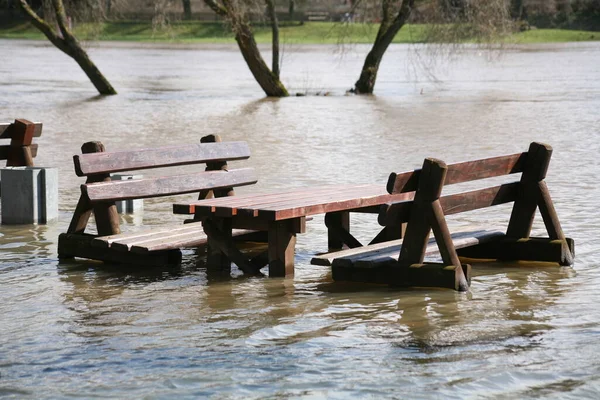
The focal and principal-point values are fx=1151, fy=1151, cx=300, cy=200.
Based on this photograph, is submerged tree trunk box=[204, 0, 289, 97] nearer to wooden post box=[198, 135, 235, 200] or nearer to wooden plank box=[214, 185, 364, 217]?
wooden post box=[198, 135, 235, 200]

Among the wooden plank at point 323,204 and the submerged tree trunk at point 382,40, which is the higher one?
the submerged tree trunk at point 382,40

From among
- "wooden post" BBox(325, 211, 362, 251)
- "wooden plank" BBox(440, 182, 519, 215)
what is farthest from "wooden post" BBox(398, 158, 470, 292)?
"wooden post" BBox(325, 211, 362, 251)

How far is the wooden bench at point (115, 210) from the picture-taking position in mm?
8688

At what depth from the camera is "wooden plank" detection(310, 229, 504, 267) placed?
8039 mm

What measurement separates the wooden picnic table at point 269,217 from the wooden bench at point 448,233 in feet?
1.20

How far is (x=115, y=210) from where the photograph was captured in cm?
909

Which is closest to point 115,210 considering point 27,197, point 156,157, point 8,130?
point 156,157

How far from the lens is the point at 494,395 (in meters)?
5.59

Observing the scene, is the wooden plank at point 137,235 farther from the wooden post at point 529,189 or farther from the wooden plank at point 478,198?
the wooden post at point 529,189

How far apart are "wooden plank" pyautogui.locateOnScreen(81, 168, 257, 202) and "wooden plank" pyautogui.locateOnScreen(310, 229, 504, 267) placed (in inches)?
62.8

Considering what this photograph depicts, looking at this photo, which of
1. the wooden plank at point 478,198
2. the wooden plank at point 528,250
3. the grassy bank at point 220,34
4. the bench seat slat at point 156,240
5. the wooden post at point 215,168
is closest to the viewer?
the wooden plank at point 478,198

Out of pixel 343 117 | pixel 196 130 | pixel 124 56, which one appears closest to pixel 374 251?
pixel 196 130

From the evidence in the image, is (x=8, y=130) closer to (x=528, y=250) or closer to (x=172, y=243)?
(x=172, y=243)

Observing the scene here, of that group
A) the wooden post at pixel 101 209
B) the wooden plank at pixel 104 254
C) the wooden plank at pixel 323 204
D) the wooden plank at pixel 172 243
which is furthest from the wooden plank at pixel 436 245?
the wooden post at pixel 101 209
